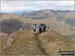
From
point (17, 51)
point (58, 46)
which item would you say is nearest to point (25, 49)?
point (17, 51)

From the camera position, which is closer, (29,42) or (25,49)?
(25,49)

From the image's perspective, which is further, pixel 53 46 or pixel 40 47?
pixel 53 46

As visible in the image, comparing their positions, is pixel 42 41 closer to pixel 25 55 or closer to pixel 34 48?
pixel 34 48

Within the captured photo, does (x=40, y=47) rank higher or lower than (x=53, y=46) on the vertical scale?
higher

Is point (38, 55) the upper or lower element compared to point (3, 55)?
upper

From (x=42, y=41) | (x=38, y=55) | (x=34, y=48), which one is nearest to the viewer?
(x=38, y=55)

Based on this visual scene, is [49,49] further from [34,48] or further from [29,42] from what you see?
[29,42]

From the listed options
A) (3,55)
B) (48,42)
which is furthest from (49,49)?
(3,55)

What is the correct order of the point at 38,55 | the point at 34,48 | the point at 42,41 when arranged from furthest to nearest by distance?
the point at 42,41, the point at 34,48, the point at 38,55

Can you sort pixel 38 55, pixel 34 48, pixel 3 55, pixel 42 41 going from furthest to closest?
pixel 42 41, pixel 3 55, pixel 34 48, pixel 38 55
